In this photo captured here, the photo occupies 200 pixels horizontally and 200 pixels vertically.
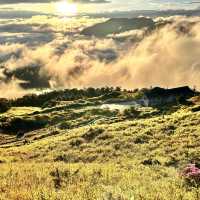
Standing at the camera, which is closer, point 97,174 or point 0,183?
point 0,183

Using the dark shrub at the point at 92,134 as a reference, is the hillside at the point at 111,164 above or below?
above

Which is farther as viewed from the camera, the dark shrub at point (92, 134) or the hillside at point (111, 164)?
the dark shrub at point (92, 134)

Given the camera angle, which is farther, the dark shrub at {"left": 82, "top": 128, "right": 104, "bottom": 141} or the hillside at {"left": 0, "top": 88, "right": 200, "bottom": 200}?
the dark shrub at {"left": 82, "top": 128, "right": 104, "bottom": 141}

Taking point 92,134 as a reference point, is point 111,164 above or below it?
above

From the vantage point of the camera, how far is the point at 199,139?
48062mm

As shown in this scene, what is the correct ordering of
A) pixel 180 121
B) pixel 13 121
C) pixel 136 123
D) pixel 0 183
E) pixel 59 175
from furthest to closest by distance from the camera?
pixel 13 121
pixel 136 123
pixel 180 121
pixel 59 175
pixel 0 183

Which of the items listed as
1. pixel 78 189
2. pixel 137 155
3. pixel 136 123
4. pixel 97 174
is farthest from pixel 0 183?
pixel 136 123

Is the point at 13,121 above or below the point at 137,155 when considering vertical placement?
below

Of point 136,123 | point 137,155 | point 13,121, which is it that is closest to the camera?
point 137,155

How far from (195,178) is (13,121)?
505 ft

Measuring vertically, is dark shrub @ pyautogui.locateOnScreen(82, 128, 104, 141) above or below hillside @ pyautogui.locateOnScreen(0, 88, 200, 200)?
below

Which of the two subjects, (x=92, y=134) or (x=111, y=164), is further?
(x=92, y=134)

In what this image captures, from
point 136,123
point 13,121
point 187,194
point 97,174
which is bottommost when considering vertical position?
point 13,121

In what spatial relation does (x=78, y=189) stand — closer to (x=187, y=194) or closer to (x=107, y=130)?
(x=187, y=194)
